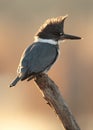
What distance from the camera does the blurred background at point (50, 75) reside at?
6.36 meters

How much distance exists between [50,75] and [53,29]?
2398 mm

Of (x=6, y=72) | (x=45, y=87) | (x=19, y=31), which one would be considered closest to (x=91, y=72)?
(x=6, y=72)

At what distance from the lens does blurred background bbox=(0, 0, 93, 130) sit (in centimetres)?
636

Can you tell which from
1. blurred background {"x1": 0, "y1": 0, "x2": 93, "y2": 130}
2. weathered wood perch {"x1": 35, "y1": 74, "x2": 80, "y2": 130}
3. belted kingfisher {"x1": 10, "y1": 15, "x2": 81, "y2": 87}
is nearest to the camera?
weathered wood perch {"x1": 35, "y1": 74, "x2": 80, "y2": 130}

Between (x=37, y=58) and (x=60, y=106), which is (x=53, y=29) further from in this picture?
(x=60, y=106)

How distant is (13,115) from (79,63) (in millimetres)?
890

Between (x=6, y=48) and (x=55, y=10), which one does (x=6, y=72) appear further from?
(x=55, y=10)

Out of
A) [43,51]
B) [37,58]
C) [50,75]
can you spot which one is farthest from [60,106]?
[50,75]

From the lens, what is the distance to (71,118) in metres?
3.43

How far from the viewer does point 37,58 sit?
4035 mm

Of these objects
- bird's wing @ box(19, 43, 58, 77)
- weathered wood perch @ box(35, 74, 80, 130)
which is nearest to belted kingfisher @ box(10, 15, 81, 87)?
bird's wing @ box(19, 43, 58, 77)

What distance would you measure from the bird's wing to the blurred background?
6.46 ft

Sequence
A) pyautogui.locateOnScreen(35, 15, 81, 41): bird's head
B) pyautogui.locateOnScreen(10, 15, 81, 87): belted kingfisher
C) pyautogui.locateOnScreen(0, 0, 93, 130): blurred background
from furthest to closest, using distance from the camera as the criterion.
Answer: pyautogui.locateOnScreen(0, 0, 93, 130): blurred background → pyautogui.locateOnScreen(35, 15, 81, 41): bird's head → pyautogui.locateOnScreen(10, 15, 81, 87): belted kingfisher

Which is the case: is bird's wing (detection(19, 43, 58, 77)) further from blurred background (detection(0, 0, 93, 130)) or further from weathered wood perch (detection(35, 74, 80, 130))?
blurred background (detection(0, 0, 93, 130))
